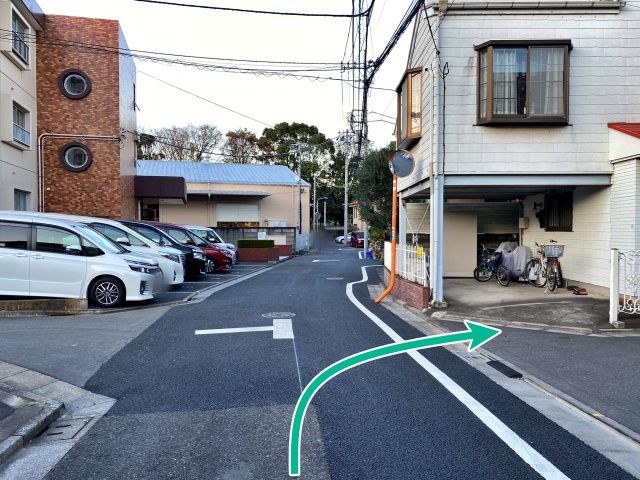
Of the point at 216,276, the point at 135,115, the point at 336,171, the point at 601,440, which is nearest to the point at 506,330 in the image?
the point at 601,440

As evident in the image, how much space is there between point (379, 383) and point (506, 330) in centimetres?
366

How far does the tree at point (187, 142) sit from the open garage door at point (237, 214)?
14.0 meters

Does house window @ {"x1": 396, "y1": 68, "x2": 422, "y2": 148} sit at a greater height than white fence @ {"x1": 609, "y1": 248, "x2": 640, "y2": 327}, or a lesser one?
greater

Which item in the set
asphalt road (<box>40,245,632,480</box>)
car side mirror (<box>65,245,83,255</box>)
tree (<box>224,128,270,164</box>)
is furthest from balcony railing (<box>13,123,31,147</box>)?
tree (<box>224,128,270,164</box>)

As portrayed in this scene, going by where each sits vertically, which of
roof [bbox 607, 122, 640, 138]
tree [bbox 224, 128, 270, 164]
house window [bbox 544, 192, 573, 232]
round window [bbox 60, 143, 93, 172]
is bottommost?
house window [bbox 544, 192, 573, 232]

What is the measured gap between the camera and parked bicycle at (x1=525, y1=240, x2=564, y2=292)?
11.1 m

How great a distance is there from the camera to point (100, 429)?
14.2 feet

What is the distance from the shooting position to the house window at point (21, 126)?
16.4 metres

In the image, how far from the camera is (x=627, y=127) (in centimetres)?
973

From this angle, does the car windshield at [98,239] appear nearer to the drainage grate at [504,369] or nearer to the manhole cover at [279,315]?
the manhole cover at [279,315]

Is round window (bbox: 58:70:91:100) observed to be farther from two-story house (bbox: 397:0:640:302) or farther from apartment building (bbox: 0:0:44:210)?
two-story house (bbox: 397:0:640:302)

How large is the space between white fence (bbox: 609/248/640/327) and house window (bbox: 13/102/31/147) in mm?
16295

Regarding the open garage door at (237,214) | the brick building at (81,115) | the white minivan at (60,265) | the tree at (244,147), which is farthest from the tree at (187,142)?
the white minivan at (60,265)

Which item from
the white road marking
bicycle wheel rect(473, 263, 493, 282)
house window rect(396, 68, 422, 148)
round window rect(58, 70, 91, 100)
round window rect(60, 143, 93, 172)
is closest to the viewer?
the white road marking
